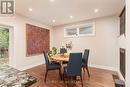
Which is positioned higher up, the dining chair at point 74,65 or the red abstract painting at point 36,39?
the red abstract painting at point 36,39

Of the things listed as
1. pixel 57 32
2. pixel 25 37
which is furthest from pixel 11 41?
pixel 57 32

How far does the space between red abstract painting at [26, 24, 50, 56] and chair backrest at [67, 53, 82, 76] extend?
2.94 meters

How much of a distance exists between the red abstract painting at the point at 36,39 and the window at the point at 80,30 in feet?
4.24

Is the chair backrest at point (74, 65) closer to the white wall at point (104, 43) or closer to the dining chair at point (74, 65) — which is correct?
the dining chair at point (74, 65)

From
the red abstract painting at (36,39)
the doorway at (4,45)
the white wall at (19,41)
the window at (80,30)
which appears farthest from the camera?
the window at (80,30)

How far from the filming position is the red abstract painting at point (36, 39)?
535cm

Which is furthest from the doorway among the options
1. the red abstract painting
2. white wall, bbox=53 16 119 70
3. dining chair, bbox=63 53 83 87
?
white wall, bbox=53 16 119 70

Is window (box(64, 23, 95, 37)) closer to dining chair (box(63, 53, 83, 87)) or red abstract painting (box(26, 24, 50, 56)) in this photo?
red abstract painting (box(26, 24, 50, 56))

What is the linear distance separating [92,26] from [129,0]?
4.35 m

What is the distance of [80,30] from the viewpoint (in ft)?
20.1

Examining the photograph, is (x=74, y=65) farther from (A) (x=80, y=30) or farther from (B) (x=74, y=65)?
(A) (x=80, y=30)

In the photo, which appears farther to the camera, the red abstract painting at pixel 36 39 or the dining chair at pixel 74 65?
the red abstract painting at pixel 36 39

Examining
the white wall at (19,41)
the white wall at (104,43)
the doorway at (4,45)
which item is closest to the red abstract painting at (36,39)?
the white wall at (19,41)

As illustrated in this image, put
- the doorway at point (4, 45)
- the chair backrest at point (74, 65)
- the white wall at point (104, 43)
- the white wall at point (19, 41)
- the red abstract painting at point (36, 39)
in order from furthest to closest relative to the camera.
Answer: the red abstract painting at point (36, 39), the white wall at point (104, 43), the white wall at point (19, 41), the doorway at point (4, 45), the chair backrest at point (74, 65)
